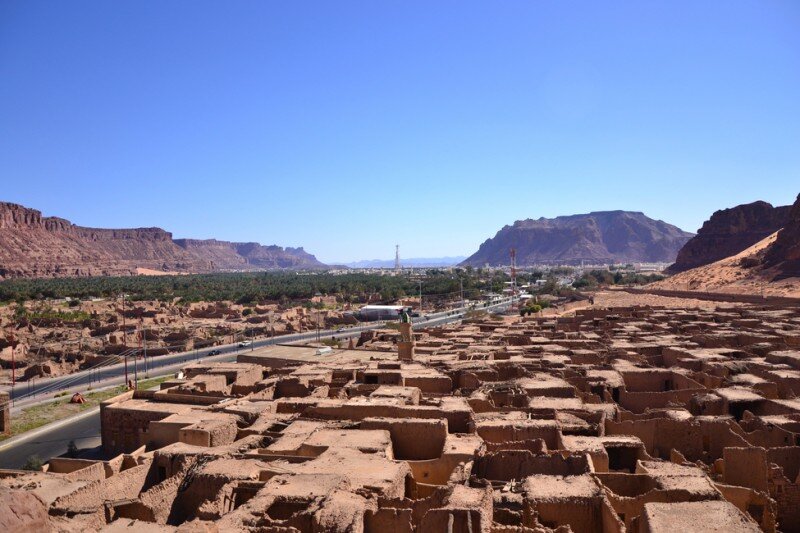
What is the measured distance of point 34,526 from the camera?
352 inches

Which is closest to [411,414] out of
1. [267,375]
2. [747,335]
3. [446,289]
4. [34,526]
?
[34,526]

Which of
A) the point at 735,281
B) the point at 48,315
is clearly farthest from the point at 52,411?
the point at 735,281

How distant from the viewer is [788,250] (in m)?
73.9

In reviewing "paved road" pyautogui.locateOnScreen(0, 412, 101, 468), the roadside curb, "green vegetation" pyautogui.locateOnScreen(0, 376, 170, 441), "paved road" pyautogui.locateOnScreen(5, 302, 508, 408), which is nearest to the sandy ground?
"paved road" pyautogui.locateOnScreen(5, 302, 508, 408)

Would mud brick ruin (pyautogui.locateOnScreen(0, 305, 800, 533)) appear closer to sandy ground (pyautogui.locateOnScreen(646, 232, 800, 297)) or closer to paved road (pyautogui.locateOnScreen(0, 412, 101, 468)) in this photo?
paved road (pyautogui.locateOnScreen(0, 412, 101, 468))

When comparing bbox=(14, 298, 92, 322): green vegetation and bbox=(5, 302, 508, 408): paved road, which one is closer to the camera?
bbox=(5, 302, 508, 408): paved road

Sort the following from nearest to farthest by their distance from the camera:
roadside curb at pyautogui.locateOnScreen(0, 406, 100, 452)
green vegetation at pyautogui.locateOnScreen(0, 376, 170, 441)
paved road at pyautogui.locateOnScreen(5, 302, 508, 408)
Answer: roadside curb at pyautogui.locateOnScreen(0, 406, 100, 452) < green vegetation at pyautogui.locateOnScreen(0, 376, 170, 441) < paved road at pyautogui.locateOnScreen(5, 302, 508, 408)

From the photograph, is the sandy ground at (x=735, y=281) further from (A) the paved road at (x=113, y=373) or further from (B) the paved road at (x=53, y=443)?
(B) the paved road at (x=53, y=443)

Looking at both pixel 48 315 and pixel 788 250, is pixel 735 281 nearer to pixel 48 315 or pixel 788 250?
pixel 788 250

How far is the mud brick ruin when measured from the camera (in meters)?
10.9

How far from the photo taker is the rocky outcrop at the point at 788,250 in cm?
7100

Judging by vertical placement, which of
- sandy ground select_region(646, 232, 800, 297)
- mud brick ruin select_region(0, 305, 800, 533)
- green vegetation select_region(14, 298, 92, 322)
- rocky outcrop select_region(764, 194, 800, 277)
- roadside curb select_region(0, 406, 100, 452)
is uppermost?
rocky outcrop select_region(764, 194, 800, 277)

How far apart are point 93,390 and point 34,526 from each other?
30.4 meters

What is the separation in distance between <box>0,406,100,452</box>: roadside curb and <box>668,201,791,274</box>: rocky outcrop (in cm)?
10316
